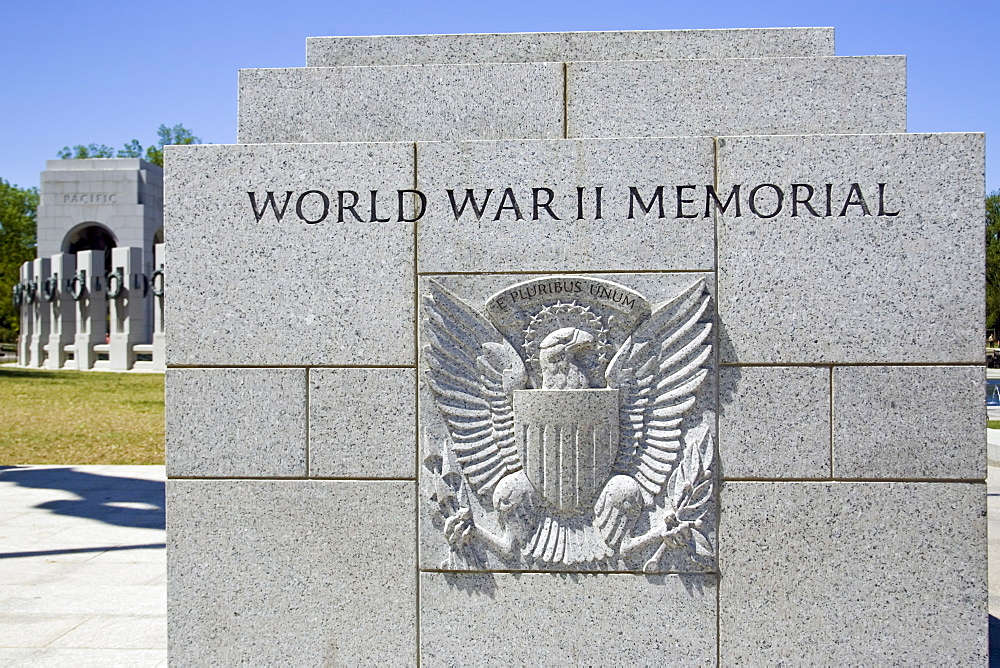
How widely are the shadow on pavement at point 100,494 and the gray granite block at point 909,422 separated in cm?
718

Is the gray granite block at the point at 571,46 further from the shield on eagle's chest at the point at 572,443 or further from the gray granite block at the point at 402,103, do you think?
the shield on eagle's chest at the point at 572,443

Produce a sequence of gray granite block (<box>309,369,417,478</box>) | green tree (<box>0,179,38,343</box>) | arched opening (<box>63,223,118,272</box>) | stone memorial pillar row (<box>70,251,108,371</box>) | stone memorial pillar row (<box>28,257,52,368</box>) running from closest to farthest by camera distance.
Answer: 1. gray granite block (<box>309,369,417,478</box>)
2. stone memorial pillar row (<box>70,251,108,371</box>)
3. stone memorial pillar row (<box>28,257,52,368</box>)
4. arched opening (<box>63,223,118,272</box>)
5. green tree (<box>0,179,38,343</box>)

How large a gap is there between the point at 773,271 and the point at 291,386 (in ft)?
8.64

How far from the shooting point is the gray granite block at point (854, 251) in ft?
14.6

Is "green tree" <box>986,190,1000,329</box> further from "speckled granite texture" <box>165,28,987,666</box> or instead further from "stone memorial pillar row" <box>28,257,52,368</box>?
"stone memorial pillar row" <box>28,257,52,368</box>

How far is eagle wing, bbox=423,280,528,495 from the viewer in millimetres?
4539

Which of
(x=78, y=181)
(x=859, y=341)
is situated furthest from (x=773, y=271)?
(x=78, y=181)

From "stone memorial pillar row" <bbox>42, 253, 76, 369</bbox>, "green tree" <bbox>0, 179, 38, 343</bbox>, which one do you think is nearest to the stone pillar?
"stone memorial pillar row" <bbox>42, 253, 76, 369</bbox>

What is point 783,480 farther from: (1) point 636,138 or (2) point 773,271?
(1) point 636,138

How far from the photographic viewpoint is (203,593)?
4.65 meters

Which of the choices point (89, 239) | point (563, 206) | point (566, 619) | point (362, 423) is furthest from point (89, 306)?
point (566, 619)

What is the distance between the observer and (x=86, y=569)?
7301 mm

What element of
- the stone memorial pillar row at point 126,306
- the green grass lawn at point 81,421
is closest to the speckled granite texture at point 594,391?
the green grass lawn at point 81,421

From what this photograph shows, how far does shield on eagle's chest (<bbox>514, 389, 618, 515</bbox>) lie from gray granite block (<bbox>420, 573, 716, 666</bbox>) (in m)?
0.46
